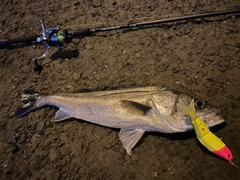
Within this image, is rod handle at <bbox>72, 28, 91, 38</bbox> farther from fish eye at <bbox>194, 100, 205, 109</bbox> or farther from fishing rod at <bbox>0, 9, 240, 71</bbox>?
fish eye at <bbox>194, 100, 205, 109</bbox>

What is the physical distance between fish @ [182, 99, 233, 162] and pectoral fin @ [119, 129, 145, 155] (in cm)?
61

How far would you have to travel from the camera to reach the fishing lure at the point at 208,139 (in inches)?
90.4

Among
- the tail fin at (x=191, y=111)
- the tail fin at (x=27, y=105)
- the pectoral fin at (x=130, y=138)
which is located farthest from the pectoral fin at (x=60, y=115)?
the tail fin at (x=191, y=111)

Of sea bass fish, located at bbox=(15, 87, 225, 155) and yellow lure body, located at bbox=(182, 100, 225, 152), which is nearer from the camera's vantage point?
yellow lure body, located at bbox=(182, 100, 225, 152)

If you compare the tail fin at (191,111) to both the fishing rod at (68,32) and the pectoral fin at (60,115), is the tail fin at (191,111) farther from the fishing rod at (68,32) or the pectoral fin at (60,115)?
A: the pectoral fin at (60,115)

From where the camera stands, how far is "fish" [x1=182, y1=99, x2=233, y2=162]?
2297 millimetres

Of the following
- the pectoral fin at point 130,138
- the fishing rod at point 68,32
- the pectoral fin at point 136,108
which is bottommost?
the pectoral fin at point 130,138

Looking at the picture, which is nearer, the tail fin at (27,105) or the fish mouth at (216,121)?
the fish mouth at (216,121)

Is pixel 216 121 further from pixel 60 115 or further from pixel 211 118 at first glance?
pixel 60 115

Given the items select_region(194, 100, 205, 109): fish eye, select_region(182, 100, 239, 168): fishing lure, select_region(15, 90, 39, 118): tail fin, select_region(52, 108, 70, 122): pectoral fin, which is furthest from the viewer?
select_region(15, 90, 39, 118): tail fin

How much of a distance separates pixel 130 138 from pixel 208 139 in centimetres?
84

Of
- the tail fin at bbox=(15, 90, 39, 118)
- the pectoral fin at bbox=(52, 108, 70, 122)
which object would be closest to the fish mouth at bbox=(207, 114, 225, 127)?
the pectoral fin at bbox=(52, 108, 70, 122)

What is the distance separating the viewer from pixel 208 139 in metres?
2.32

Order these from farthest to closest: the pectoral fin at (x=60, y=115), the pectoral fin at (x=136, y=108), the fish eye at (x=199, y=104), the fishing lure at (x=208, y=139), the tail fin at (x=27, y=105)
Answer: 1. the tail fin at (x=27, y=105)
2. the pectoral fin at (x=60, y=115)
3. the pectoral fin at (x=136, y=108)
4. the fish eye at (x=199, y=104)
5. the fishing lure at (x=208, y=139)
